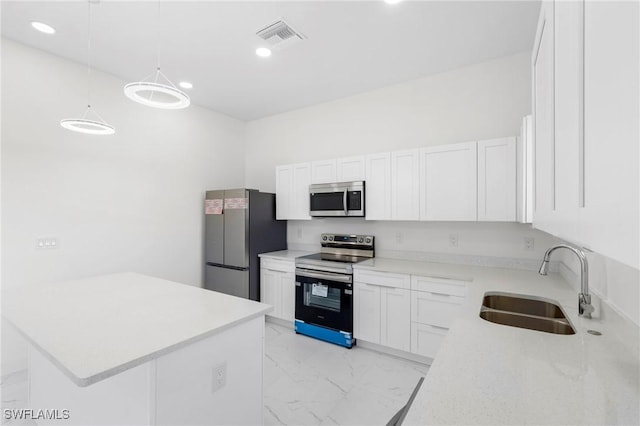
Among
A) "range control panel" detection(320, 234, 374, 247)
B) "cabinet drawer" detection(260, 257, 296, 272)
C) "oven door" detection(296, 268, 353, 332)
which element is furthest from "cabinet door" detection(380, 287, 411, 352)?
"cabinet drawer" detection(260, 257, 296, 272)

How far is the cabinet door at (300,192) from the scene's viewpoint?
12.2 feet

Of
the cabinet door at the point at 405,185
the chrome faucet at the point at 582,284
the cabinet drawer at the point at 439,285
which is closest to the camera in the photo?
the chrome faucet at the point at 582,284

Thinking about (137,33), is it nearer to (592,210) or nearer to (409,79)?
(409,79)

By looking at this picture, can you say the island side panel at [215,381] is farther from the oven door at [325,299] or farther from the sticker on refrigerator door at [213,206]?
the sticker on refrigerator door at [213,206]

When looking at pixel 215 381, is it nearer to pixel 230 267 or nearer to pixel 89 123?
pixel 89 123

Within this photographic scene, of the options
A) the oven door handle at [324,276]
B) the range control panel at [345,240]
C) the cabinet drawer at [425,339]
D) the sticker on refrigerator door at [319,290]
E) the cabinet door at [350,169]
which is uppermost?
the cabinet door at [350,169]

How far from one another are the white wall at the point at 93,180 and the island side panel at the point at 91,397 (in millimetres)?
1187

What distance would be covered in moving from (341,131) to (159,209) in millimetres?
2526

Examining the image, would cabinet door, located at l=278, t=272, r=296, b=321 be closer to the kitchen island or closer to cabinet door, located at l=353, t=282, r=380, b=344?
cabinet door, located at l=353, t=282, r=380, b=344

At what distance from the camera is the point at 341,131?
380 cm

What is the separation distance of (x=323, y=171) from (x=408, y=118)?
1.17 meters

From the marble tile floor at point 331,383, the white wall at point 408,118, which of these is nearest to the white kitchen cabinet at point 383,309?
the marble tile floor at point 331,383

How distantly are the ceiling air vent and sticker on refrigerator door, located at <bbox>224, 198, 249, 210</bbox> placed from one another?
199cm

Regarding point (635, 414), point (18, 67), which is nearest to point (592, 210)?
point (635, 414)
